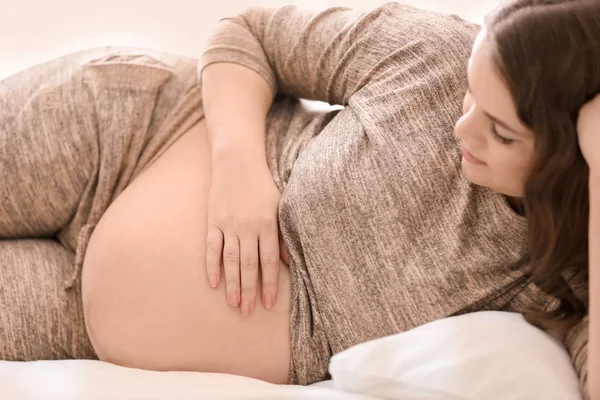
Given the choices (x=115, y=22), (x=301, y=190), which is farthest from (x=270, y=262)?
(x=115, y=22)

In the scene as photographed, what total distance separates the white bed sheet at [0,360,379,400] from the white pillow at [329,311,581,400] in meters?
0.04

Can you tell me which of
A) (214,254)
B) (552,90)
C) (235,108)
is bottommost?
(214,254)

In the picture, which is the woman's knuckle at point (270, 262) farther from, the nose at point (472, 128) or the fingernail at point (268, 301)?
the nose at point (472, 128)

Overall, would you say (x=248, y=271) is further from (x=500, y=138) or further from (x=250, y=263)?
(x=500, y=138)

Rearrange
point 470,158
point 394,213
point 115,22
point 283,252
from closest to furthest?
point 470,158, point 394,213, point 283,252, point 115,22

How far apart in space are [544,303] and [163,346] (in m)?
0.52

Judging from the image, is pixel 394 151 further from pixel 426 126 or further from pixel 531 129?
pixel 531 129

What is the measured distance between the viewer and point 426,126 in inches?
36.4

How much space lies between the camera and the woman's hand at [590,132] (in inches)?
27.2

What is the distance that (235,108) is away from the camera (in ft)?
3.54

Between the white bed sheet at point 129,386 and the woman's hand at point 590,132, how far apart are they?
38 cm

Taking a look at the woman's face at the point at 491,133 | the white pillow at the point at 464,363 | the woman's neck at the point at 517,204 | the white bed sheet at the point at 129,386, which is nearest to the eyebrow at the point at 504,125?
the woman's face at the point at 491,133

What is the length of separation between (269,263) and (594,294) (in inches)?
17.1

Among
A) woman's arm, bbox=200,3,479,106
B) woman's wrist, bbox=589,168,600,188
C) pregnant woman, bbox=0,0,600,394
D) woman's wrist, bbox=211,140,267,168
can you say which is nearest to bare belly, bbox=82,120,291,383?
pregnant woman, bbox=0,0,600,394
